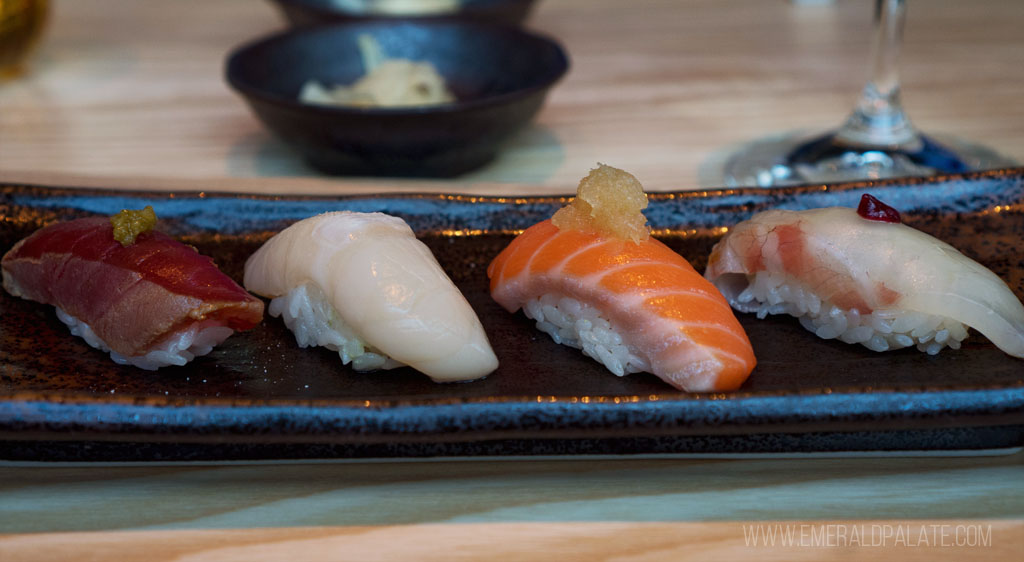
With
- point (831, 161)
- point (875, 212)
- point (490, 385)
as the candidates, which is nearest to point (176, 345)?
point (490, 385)

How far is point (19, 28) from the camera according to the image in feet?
10.7

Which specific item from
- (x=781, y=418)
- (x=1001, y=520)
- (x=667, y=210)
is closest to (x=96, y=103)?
(x=667, y=210)

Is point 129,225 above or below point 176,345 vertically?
above

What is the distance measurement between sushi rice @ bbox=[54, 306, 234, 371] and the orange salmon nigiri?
0.53m

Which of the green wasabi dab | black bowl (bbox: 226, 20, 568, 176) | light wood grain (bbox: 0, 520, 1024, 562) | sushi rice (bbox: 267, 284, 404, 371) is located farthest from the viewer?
black bowl (bbox: 226, 20, 568, 176)

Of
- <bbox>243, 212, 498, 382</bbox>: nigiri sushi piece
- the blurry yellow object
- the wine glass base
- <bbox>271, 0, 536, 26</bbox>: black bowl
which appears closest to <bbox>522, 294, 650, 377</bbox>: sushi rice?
<bbox>243, 212, 498, 382</bbox>: nigiri sushi piece

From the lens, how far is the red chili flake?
5.91ft

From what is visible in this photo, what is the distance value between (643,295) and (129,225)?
3.13 feet

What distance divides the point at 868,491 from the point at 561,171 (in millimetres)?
1597

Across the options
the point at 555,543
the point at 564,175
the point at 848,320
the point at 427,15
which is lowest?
the point at 564,175

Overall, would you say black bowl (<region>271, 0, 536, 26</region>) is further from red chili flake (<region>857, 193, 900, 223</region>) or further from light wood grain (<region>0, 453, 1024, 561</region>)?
light wood grain (<region>0, 453, 1024, 561</region>)

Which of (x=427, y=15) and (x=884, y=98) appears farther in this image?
(x=427, y=15)

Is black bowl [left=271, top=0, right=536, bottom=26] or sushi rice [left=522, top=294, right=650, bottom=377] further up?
black bowl [left=271, top=0, right=536, bottom=26]

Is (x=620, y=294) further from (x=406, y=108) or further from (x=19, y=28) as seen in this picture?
(x=19, y=28)
